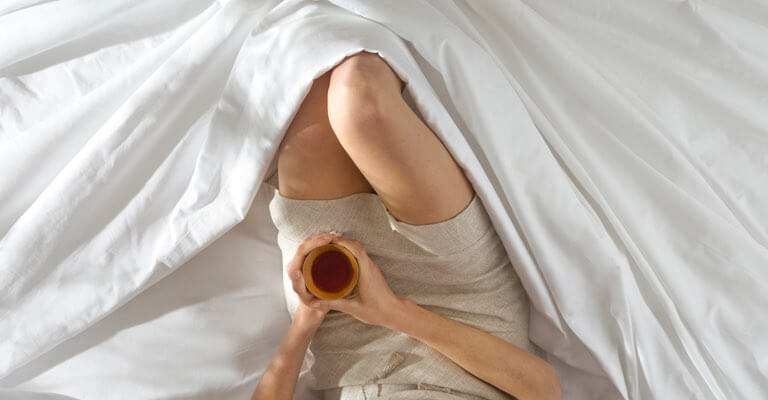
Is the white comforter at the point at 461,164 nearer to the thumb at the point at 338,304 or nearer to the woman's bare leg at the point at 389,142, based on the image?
the woman's bare leg at the point at 389,142

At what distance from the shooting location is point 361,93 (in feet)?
4.03

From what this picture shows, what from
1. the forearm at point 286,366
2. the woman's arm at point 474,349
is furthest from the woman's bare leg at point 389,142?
the forearm at point 286,366

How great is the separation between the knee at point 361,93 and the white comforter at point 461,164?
0.27 feet

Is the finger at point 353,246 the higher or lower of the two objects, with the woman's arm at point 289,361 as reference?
higher

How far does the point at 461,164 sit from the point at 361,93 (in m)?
0.17

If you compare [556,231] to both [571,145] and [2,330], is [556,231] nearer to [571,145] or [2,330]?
[571,145]

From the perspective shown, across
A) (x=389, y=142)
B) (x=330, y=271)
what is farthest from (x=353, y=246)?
(x=389, y=142)

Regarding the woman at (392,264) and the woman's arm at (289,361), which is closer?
the woman at (392,264)

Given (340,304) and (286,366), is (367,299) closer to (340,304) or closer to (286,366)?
(340,304)

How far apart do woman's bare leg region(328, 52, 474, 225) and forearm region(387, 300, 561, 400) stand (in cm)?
14

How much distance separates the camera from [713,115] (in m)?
1.51

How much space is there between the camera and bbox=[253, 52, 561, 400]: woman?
1.26 m

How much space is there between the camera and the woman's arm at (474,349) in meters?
1.37

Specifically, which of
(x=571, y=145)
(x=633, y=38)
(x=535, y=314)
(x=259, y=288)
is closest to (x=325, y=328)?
(x=259, y=288)
